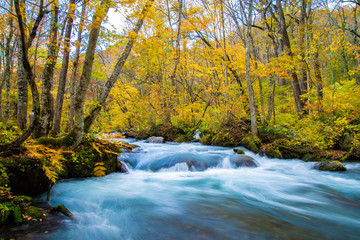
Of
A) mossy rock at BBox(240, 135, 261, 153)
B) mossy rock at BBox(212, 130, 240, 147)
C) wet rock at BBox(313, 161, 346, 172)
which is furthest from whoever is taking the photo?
mossy rock at BBox(212, 130, 240, 147)

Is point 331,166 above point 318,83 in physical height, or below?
below

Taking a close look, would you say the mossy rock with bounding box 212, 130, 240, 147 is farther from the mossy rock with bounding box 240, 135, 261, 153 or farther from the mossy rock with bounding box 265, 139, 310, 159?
the mossy rock with bounding box 265, 139, 310, 159

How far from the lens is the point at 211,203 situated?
429cm

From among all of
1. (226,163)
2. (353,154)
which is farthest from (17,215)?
(353,154)

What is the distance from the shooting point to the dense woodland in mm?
4348

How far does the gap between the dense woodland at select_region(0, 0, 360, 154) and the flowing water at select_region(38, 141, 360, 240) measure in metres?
1.45

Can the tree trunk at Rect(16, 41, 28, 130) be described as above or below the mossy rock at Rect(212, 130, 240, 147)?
above

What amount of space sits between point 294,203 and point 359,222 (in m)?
1.11

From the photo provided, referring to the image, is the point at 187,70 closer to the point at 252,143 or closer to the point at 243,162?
the point at 252,143

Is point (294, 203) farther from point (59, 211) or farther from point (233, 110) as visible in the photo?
point (233, 110)

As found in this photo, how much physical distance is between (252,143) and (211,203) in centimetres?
585

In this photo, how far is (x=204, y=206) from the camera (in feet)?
13.5

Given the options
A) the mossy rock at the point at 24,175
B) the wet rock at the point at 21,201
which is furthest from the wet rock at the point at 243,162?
the wet rock at the point at 21,201

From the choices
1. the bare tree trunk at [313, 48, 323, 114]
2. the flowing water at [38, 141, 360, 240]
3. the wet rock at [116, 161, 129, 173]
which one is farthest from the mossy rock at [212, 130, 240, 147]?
the wet rock at [116, 161, 129, 173]
